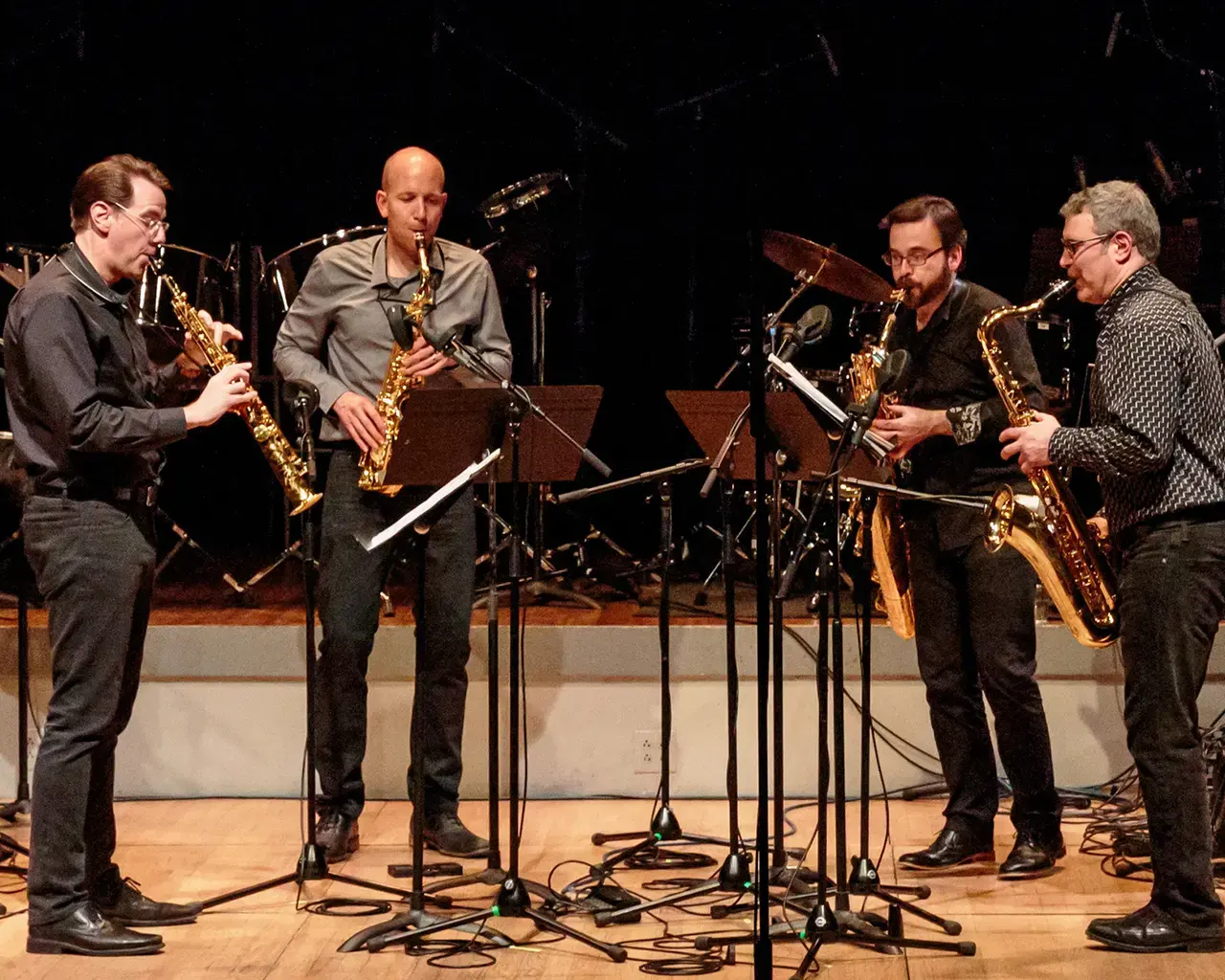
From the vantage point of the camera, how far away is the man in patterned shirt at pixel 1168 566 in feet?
12.2

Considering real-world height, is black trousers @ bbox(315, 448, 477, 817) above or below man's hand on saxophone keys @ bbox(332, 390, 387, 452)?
below

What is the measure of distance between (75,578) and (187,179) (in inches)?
160

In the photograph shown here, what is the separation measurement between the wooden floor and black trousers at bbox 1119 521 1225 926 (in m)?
0.18

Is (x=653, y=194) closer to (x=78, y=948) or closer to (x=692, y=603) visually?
(x=692, y=603)

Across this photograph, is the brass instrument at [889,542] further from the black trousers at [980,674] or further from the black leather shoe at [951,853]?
the black leather shoe at [951,853]

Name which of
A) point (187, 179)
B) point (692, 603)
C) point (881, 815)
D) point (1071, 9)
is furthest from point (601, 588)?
point (1071, 9)

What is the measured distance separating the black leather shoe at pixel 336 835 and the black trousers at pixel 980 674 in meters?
1.79

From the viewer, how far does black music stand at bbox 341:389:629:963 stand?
3.74m

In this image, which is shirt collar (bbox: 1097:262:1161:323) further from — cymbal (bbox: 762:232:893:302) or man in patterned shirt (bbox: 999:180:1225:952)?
cymbal (bbox: 762:232:893:302)

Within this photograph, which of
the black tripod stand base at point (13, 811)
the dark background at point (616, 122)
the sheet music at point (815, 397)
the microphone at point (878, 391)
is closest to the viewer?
the microphone at point (878, 391)

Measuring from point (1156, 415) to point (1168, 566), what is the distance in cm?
37

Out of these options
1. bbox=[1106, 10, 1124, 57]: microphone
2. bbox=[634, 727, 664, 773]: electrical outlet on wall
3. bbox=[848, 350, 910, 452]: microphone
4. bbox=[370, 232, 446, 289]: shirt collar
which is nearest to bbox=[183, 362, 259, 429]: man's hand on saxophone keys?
bbox=[370, 232, 446, 289]: shirt collar

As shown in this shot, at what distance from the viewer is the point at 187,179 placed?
7.36 metres

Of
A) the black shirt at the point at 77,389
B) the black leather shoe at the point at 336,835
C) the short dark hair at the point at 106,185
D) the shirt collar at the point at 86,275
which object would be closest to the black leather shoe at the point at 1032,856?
the black leather shoe at the point at 336,835
